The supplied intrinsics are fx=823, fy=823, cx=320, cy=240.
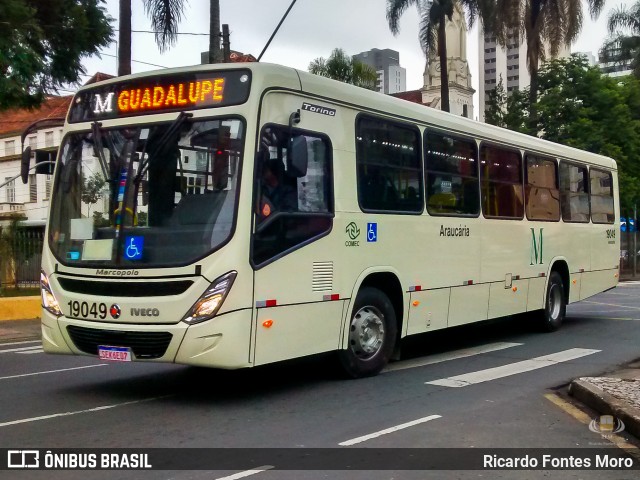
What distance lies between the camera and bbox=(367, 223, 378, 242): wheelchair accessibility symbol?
31.8 feet

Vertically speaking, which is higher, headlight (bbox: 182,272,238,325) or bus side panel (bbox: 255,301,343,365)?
headlight (bbox: 182,272,238,325)

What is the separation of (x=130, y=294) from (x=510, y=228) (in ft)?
23.4

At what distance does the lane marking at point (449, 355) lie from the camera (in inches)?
433

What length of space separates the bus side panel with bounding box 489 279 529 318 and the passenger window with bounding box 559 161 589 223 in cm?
236

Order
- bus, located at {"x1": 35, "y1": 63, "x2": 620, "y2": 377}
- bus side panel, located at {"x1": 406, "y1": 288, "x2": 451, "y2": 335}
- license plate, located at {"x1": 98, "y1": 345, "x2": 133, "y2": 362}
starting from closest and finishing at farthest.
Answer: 1. bus, located at {"x1": 35, "y1": 63, "x2": 620, "y2": 377}
2. license plate, located at {"x1": 98, "y1": 345, "x2": 133, "y2": 362}
3. bus side panel, located at {"x1": 406, "y1": 288, "x2": 451, "y2": 335}

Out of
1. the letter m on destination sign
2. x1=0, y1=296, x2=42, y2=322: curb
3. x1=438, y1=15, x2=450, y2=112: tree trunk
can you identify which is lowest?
x1=0, y1=296, x2=42, y2=322: curb

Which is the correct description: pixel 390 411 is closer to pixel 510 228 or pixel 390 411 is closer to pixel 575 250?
pixel 510 228

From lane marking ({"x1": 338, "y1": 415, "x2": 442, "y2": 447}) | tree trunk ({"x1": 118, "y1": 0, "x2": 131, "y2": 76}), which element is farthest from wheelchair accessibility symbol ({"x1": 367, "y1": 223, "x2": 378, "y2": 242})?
tree trunk ({"x1": 118, "y1": 0, "x2": 131, "y2": 76})

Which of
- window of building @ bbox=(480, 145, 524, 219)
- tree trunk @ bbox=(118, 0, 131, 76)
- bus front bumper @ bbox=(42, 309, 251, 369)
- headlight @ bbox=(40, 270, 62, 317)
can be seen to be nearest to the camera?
bus front bumper @ bbox=(42, 309, 251, 369)

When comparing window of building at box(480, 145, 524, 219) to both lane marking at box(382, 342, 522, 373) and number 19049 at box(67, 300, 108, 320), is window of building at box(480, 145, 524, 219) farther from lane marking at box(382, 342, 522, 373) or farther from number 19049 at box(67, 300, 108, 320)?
number 19049 at box(67, 300, 108, 320)

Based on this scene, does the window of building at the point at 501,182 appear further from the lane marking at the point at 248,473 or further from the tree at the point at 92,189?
the lane marking at the point at 248,473

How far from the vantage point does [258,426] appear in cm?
739

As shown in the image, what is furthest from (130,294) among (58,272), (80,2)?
(80,2)

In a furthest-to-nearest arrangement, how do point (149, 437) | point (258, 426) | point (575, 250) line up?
point (575, 250) < point (258, 426) < point (149, 437)
